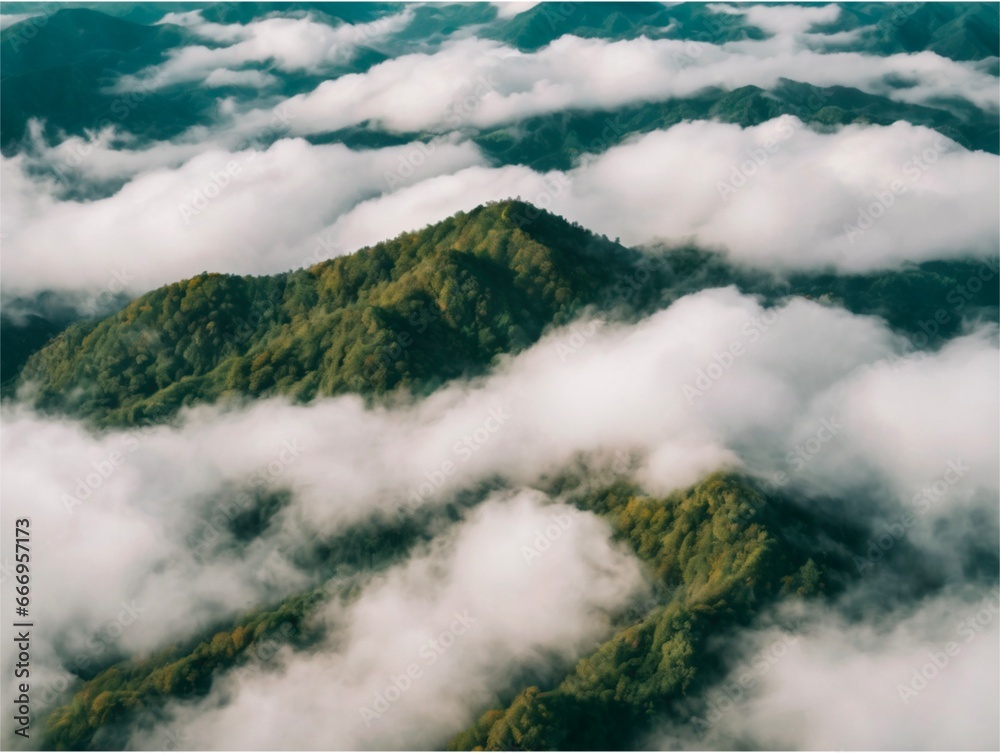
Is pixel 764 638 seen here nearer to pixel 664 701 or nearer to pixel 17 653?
pixel 664 701

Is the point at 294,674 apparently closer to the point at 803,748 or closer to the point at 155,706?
the point at 155,706

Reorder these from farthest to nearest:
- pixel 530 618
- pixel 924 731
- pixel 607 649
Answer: pixel 530 618, pixel 607 649, pixel 924 731

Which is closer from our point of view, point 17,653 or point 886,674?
point 886,674

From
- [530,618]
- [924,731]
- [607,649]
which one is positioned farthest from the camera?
[530,618]

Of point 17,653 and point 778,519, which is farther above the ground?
point 778,519

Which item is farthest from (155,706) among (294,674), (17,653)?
(17,653)

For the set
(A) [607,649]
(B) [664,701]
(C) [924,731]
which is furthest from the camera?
(A) [607,649]

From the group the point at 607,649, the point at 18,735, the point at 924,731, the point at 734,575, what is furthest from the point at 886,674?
the point at 18,735

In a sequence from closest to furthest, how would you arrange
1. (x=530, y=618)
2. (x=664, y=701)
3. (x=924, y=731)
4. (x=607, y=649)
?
(x=924, y=731), (x=664, y=701), (x=607, y=649), (x=530, y=618)

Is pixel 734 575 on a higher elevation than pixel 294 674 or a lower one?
higher
